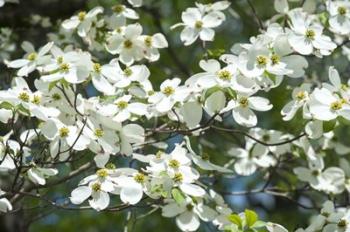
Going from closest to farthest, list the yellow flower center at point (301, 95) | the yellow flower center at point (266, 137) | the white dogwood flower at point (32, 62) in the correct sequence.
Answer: the yellow flower center at point (301, 95)
the white dogwood flower at point (32, 62)
the yellow flower center at point (266, 137)

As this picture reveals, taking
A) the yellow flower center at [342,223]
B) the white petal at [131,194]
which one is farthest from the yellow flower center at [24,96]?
the yellow flower center at [342,223]

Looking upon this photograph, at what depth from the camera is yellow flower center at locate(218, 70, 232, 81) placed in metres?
2.31

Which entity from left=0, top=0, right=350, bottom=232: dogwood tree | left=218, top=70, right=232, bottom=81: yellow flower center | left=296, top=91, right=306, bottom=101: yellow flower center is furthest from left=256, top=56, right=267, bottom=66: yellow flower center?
left=296, top=91, right=306, bottom=101: yellow flower center

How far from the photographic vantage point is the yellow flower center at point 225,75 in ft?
7.59

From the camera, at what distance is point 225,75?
232cm

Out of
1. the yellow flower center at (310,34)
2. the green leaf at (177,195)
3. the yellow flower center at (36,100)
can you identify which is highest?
the yellow flower center at (310,34)

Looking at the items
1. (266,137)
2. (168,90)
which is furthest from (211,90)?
(266,137)

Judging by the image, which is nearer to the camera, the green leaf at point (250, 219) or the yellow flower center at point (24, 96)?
the green leaf at point (250, 219)

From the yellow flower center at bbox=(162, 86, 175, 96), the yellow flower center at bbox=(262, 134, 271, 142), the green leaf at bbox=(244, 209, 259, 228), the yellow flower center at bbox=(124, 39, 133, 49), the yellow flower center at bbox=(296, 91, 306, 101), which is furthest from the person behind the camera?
the yellow flower center at bbox=(262, 134, 271, 142)

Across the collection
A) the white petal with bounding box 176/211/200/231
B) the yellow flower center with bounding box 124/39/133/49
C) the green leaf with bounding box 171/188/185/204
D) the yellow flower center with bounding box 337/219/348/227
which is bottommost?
the white petal with bounding box 176/211/200/231

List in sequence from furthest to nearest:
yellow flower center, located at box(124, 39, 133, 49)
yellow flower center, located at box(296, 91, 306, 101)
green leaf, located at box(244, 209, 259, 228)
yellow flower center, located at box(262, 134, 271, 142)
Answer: yellow flower center, located at box(262, 134, 271, 142)
yellow flower center, located at box(124, 39, 133, 49)
yellow flower center, located at box(296, 91, 306, 101)
green leaf, located at box(244, 209, 259, 228)

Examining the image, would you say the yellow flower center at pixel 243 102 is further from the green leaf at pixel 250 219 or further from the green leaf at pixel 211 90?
the green leaf at pixel 250 219

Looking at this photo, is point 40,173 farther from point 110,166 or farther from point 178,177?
point 178,177

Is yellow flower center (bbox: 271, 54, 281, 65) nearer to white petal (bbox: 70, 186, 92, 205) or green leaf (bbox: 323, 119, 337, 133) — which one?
green leaf (bbox: 323, 119, 337, 133)
